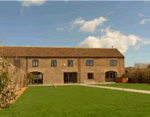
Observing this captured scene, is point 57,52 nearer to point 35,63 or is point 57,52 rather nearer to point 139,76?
point 35,63

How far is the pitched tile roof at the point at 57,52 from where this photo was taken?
34756 mm

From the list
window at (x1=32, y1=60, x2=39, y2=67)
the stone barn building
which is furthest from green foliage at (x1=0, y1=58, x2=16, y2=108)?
window at (x1=32, y1=60, x2=39, y2=67)

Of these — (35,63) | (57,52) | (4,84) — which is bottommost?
(4,84)

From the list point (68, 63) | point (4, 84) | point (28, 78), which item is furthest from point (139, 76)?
point (4, 84)

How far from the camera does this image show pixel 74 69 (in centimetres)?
3603

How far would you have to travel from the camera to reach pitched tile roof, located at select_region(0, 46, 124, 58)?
34756mm

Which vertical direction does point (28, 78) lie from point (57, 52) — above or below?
below

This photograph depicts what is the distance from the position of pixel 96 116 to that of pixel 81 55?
30042 mm

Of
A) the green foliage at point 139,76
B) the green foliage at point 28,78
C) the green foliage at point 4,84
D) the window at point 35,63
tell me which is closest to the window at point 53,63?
the window at point 35,63

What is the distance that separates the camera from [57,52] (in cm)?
3650

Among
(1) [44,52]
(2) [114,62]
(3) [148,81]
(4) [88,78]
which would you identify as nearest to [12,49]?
(1) [44,52]

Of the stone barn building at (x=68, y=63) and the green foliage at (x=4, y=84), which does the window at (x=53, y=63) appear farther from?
the green foliage at (x=4, y=84)

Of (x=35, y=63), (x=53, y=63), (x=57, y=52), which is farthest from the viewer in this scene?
(x=57, y=52)

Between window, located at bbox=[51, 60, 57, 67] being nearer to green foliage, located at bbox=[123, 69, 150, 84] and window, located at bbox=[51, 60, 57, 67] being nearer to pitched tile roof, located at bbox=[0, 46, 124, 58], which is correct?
pitched tile roof, located at bbox=[0, 46, 124, 58]
